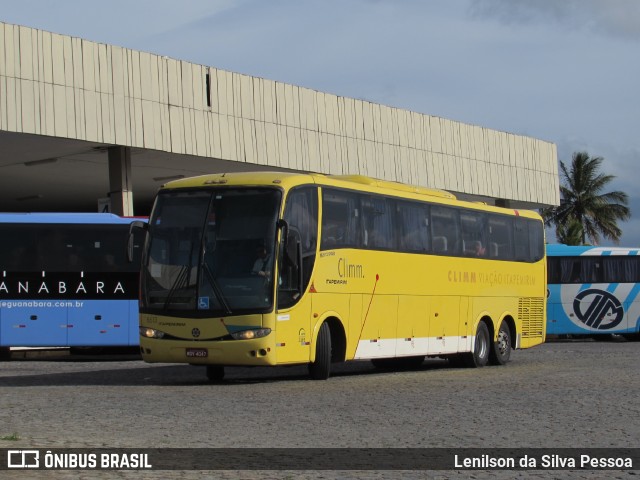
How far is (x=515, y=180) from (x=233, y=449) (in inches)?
1706

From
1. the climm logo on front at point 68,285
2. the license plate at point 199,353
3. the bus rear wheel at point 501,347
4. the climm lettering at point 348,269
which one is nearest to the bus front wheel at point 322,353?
the climm lettering at point 348,269

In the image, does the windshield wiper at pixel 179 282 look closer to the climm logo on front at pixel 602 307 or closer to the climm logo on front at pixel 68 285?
the climm logo on front at pixel 68 285

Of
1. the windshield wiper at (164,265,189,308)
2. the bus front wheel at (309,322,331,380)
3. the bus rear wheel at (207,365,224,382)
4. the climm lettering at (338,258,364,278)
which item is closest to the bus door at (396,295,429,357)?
the climm lettering at (338,258,364,278)

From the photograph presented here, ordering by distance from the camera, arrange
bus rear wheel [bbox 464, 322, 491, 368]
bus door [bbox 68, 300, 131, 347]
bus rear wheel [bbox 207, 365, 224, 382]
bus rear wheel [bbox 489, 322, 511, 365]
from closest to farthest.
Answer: bus rear wheel [bbox 207, 365, 224, 382] → bus rear wheel [bbox 464, 322, 491, 368] → bus rear wheel [bbox 489, 322, 511, 365] → bus door [bbox 68, 300, 131, 347]

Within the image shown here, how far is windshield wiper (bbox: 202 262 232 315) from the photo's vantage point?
1805 centimetres

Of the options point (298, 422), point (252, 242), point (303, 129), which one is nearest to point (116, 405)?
point (298, 422)

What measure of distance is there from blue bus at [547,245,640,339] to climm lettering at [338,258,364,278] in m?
20.1

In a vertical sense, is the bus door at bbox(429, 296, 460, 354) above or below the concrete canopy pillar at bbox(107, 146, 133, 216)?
below

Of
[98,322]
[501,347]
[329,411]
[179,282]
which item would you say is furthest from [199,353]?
[98,322]

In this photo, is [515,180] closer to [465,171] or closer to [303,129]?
[465,171]

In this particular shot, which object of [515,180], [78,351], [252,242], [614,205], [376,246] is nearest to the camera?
[252,242]

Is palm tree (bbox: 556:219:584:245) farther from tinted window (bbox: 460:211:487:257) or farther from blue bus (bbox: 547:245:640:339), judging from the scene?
tinted window (bbox: 460:211:487:257)

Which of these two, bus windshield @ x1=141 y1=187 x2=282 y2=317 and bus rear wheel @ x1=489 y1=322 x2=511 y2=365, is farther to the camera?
bus rear wheel @ x1=489 y1=322 x2=511 y2=365

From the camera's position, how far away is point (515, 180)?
52.6 m
